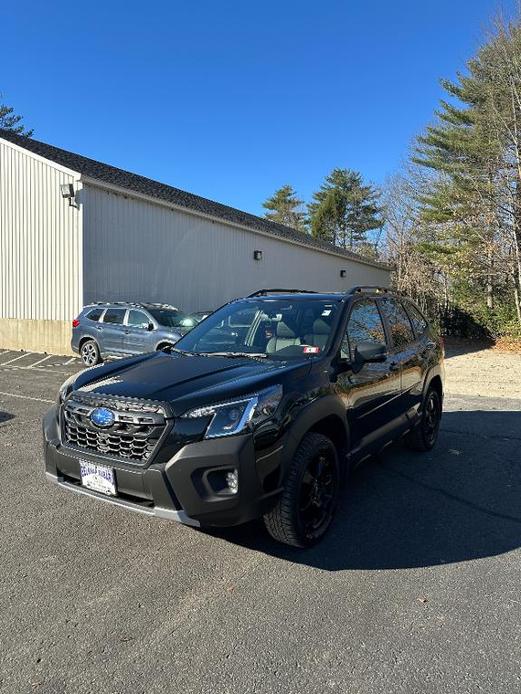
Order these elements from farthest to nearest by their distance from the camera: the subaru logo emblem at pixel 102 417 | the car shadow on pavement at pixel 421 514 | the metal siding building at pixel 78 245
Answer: the metal siding building at pixel 78 245 → the car shadow on pavement at pixel 421 514 → the subaru logo emblem at pixel 102 417

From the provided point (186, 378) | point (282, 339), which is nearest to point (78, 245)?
point (282, 339)

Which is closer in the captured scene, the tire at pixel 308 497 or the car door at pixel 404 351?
the tire at pixel 308 497

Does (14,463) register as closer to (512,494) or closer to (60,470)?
(60,470)

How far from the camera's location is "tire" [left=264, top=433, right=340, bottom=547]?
3.08m

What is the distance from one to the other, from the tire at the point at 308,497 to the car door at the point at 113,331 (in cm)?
996

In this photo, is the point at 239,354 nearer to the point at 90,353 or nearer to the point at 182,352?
the point at 182,352

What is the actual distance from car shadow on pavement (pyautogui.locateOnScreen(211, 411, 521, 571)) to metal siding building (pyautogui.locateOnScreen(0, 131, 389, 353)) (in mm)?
11860

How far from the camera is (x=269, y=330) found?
4.13 meters

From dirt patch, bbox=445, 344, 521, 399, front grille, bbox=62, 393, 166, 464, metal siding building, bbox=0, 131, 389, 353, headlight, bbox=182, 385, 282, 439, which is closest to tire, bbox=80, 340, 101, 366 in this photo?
metal siding building, bbox=0, 131, 389, 353

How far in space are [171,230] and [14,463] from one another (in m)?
13.5

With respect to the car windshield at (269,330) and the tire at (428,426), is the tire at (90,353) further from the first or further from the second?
the tire at (428,426)

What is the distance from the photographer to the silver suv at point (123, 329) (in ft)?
40.1

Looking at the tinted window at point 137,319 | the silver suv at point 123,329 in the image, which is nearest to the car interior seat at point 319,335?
the silver suv at point 123,329

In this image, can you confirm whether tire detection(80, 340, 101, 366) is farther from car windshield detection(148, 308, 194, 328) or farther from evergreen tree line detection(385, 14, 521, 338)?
evergreen tree line detection(385, 14, 521, 338)
